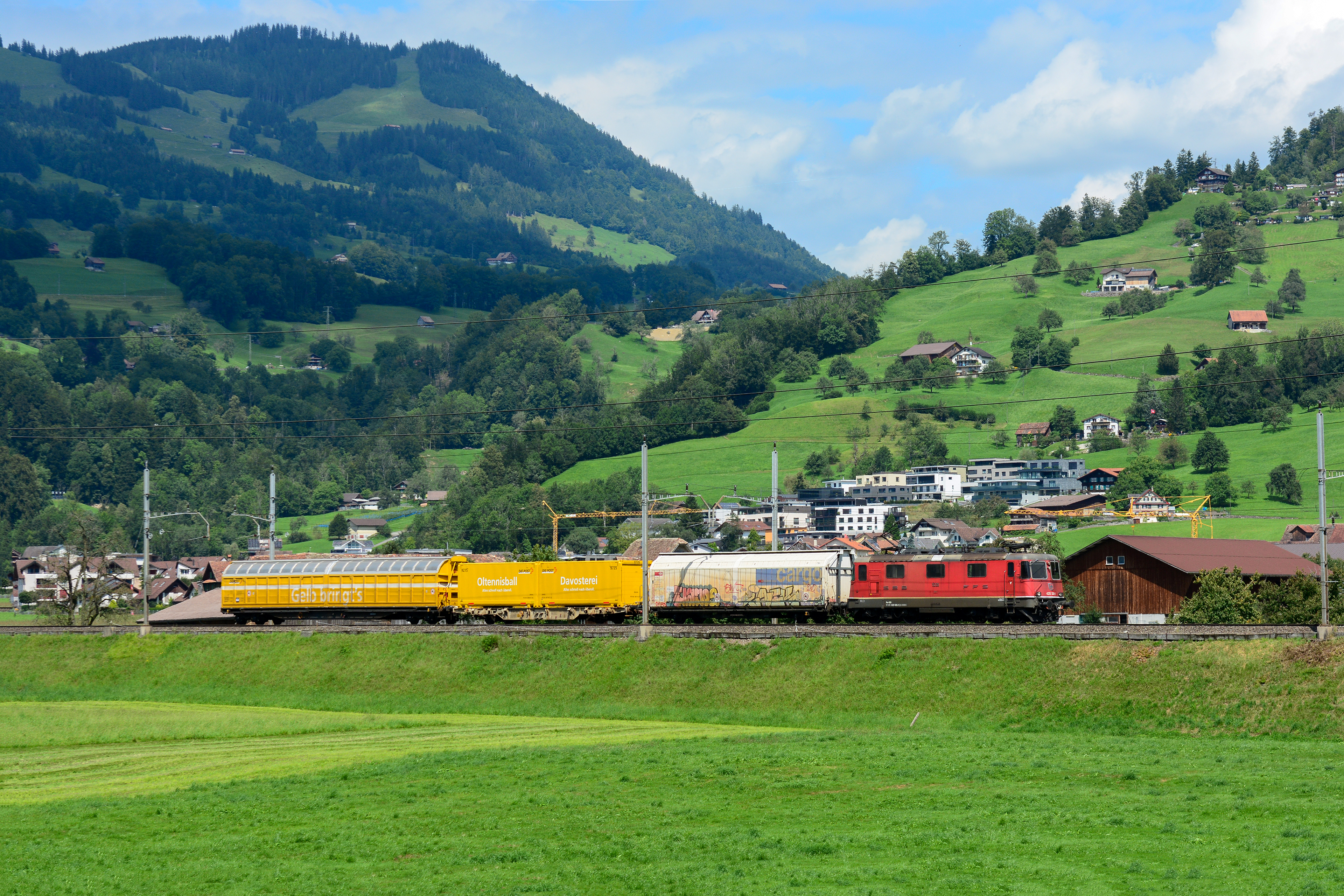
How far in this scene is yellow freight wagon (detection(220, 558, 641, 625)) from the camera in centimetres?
6838

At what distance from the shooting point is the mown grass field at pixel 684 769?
72.6 feet

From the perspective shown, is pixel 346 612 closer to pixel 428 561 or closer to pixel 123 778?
pixel 428 561

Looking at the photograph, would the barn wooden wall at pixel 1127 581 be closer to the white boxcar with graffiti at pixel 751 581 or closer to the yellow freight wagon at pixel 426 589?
the white boxcar with graffiti at pixel 751 581

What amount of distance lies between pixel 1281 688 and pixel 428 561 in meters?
47.5

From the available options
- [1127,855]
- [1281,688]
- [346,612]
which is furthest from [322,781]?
[346,612]

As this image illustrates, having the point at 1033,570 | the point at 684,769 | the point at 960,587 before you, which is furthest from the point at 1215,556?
the point at 684,769

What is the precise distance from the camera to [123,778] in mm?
36500

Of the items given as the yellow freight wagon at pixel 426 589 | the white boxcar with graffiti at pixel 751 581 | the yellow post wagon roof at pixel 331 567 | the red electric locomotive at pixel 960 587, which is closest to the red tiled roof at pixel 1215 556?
the red electric locomotive at pixel 960 587

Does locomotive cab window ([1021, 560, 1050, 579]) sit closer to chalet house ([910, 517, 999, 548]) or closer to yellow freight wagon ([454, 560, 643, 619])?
yellow freight wagon ([454, 560, 643, 619])

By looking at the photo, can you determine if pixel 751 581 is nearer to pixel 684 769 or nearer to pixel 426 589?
pixel 426 589

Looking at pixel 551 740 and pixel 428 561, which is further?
pixel 428 561

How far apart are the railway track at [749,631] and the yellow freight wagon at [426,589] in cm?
318

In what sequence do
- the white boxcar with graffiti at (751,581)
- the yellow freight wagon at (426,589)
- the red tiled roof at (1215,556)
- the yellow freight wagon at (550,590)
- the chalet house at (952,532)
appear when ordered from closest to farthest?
the white boxcar with graffiti at (751,581) → the yellow freight wagon at (550,590) → the yellow freight wagon at (426,589) → the red tiled roof at (1215,556) → the chalet house at (952,532)

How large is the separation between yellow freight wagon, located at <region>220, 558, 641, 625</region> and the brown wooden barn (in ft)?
114
